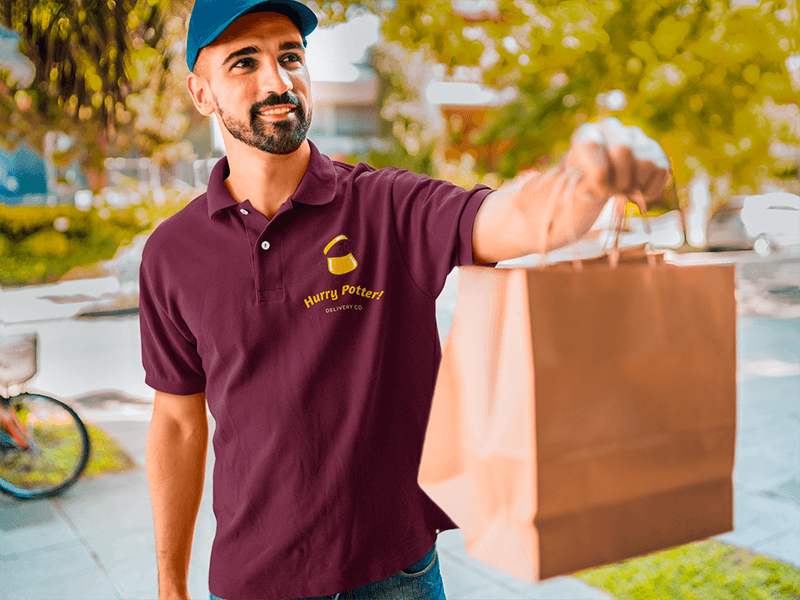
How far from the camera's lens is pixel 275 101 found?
1.48 meters

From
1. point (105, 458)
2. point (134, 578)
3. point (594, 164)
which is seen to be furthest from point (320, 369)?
point (105, 458)

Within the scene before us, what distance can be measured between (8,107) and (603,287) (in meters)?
6.82

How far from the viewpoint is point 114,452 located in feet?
17.7

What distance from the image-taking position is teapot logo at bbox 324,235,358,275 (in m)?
1.44

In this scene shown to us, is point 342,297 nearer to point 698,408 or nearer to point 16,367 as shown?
point 698,408

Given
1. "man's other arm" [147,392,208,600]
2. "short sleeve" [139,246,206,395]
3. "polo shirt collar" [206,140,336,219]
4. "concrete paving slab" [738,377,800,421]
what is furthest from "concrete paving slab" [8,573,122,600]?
"concrete paving slab" [738,377,800,421]

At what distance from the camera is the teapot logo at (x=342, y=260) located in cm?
144

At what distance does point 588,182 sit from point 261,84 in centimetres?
84

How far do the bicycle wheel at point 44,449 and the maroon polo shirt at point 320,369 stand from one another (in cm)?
355

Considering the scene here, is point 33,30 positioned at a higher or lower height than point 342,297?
higher

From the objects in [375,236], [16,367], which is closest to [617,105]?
[16,367]

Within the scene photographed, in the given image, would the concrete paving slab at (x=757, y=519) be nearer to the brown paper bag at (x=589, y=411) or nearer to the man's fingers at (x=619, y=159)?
the brown paper bag at (x=589, y=411)

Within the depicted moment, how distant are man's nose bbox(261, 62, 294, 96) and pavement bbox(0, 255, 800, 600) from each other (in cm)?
169

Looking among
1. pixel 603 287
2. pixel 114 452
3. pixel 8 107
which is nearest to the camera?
pixel 603 287
